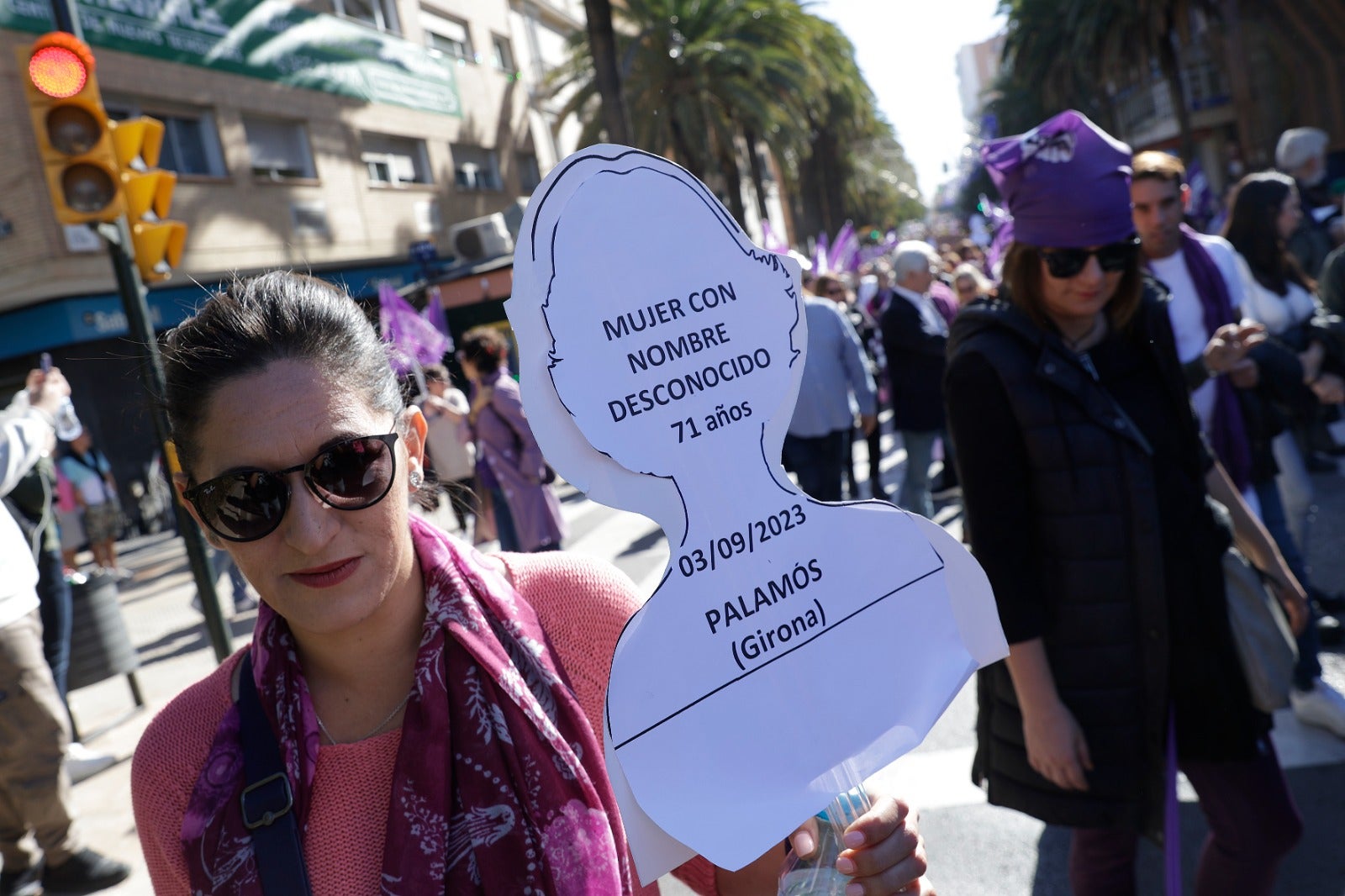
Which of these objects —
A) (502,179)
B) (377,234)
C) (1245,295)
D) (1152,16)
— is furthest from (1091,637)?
(502,179)

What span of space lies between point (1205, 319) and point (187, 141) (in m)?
19.8

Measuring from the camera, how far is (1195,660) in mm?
2254

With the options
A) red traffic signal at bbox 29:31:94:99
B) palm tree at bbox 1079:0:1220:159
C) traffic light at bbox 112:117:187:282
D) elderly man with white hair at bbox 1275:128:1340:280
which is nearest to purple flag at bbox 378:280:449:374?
traffic light at bbox 112:117:187:282

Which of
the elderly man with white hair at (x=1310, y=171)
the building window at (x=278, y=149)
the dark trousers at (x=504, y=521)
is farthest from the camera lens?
the building window at (x=278, y=149)

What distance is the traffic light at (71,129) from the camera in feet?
17.2

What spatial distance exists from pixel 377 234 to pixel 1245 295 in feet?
71.8

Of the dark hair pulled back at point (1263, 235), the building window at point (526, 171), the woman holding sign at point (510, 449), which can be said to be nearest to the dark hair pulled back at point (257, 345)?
the dark hair pulled back at point (1263, 235)

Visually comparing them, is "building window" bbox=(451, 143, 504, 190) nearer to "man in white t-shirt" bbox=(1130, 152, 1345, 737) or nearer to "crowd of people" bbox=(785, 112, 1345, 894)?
"man in white t-shirt" bbox=(1130, 152, 1345, 737)

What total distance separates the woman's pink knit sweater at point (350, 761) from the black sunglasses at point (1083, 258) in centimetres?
128

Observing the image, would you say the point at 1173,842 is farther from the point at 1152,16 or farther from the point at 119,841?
the point at 1152,16

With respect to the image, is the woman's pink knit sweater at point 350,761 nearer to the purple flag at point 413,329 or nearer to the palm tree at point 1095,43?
the purple flag at point 413,329

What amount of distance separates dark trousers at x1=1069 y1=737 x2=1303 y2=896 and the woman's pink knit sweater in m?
1.22

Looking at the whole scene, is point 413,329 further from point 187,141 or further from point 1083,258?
point 187,141

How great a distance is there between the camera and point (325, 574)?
1.41 meters
